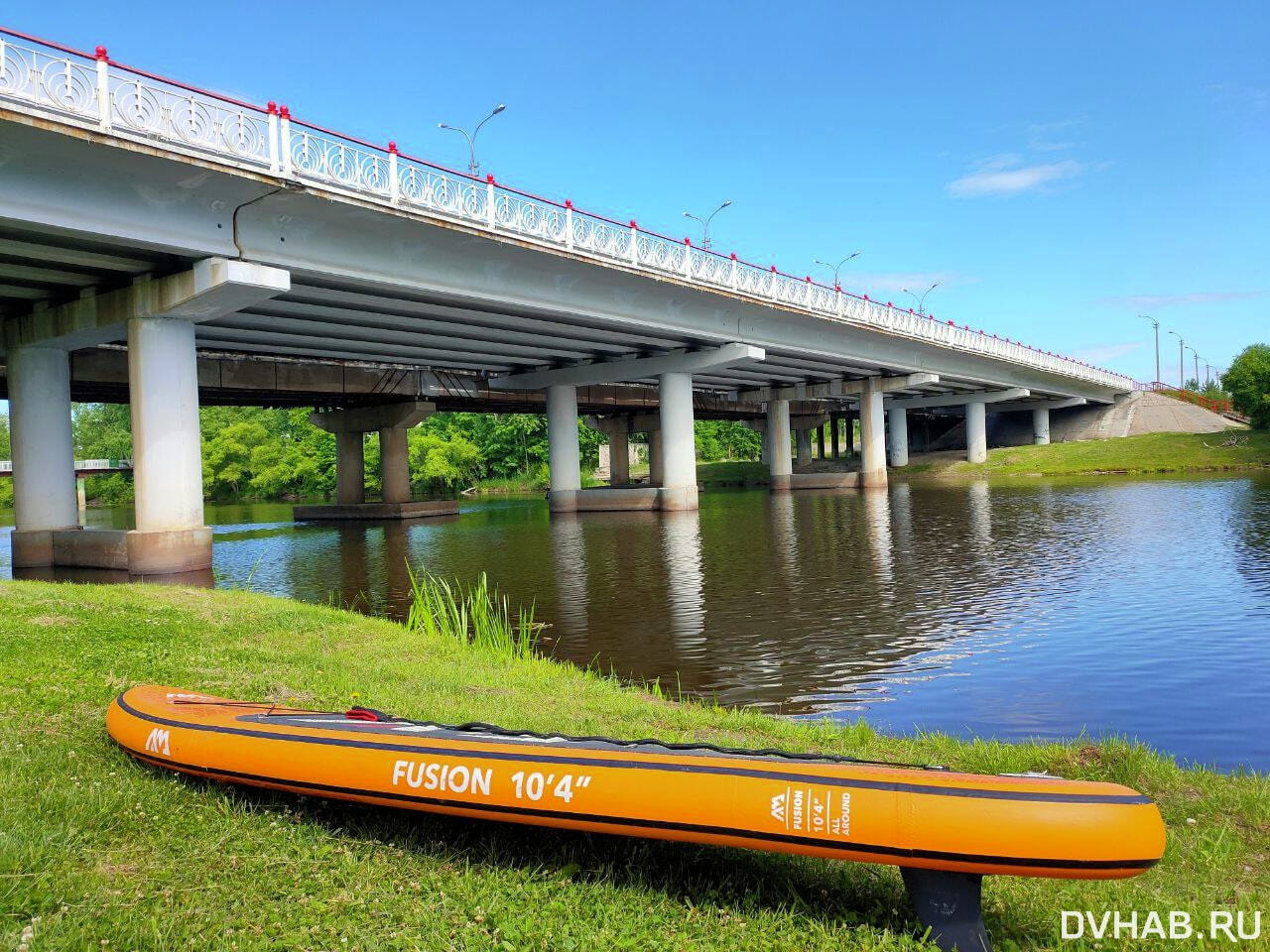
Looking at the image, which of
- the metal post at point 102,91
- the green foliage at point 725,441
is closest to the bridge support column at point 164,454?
the metal post at point 102,91

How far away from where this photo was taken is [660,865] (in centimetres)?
485

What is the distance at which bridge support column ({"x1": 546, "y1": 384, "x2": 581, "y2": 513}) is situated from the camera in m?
46.8

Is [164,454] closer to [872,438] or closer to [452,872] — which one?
[452,872]

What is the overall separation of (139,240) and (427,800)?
1919 cm

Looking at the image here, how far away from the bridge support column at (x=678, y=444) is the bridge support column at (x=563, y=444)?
5528mm

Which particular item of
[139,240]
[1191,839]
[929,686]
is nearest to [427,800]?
[1191,839]

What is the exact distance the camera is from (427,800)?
15.6 ft

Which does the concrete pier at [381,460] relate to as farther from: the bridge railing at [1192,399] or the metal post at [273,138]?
the bridge railing at [1192,399]

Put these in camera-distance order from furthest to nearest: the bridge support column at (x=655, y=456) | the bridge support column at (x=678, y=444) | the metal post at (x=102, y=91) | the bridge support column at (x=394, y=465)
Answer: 1. the bridge support column at (x=655, y=456)
2. the bridge support column at (x=394, y=465)
3. the bridge support column at (x=678, y=444)
4. the metal post at (x=102, y=91)

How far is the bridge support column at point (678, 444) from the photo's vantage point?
42469 mm

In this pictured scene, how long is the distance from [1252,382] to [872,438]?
90.9ft

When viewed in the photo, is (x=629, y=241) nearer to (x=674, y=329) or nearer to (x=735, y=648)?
(x=674, y=329)

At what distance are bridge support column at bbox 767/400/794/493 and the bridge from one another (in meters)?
12.3

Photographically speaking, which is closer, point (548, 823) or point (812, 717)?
point (548, 823)
